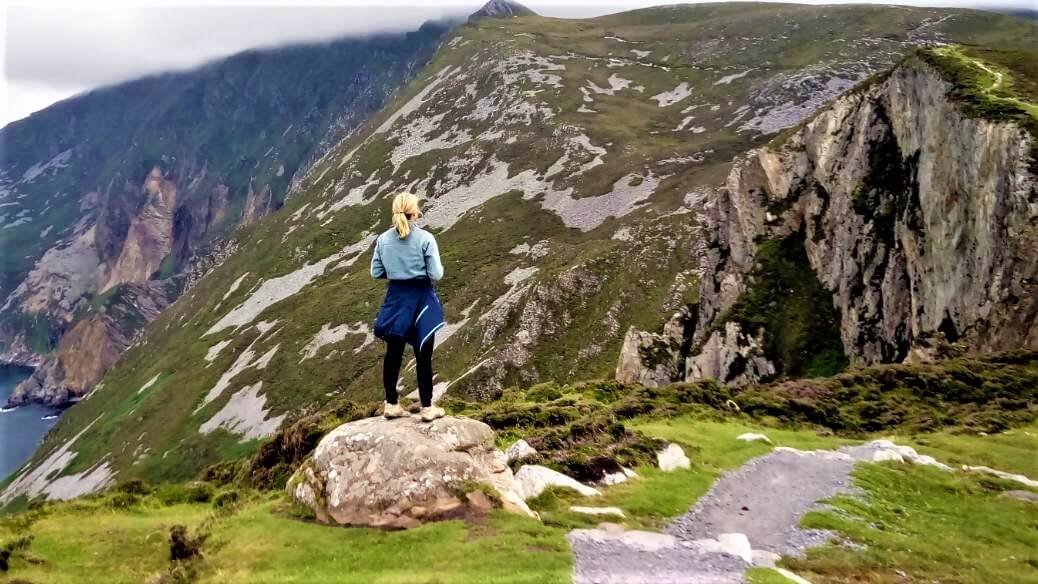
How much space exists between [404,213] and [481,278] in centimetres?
11219

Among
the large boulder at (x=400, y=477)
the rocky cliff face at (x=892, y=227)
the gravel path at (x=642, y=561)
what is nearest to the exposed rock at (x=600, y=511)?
the gravel path at (x=642, y=561)

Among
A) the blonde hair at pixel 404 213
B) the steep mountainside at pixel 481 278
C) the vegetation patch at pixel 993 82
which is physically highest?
the vegetation patch at pixel 993 82

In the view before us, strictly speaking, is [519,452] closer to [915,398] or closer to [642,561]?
[642,561]

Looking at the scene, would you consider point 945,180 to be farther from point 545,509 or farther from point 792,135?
point 545,509

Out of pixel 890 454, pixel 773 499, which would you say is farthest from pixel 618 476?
pixel 890 454

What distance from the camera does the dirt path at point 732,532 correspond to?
41.5 feet

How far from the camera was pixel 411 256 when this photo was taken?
627 inches

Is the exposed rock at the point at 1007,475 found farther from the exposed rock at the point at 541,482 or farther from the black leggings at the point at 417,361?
the black leggings at the point at 417,361

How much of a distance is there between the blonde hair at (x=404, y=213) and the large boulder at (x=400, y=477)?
5.01 meters

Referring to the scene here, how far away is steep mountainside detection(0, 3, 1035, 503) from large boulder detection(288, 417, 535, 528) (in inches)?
2152

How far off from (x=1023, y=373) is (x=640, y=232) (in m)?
80.7

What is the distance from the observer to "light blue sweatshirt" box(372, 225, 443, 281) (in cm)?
1591

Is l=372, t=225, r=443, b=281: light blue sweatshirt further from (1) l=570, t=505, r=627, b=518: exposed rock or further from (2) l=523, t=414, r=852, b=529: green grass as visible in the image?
(1) l=570, t=505, r=627, b=518: exposed rock

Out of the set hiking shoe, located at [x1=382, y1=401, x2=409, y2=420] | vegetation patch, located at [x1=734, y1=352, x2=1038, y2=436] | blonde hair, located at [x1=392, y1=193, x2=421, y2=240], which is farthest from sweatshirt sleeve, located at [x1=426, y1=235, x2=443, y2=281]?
vegetation patch, located at [x1=734, y1=352, x2=1038, y2=436]
